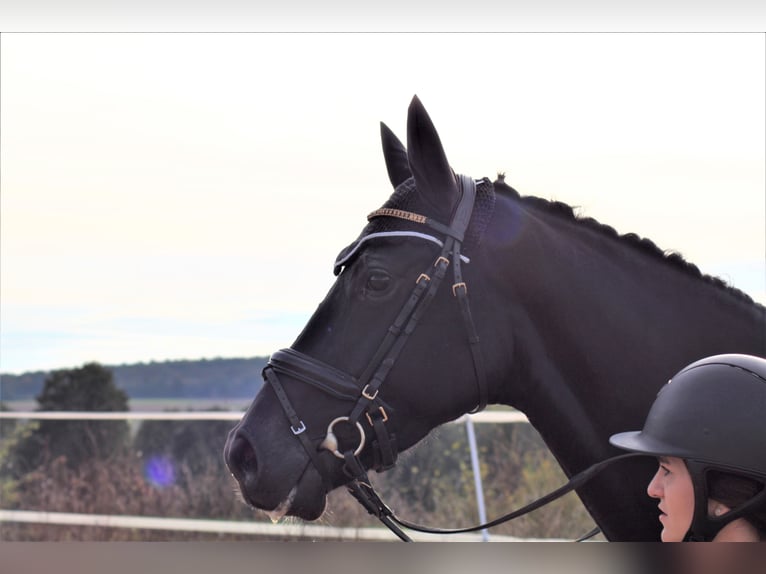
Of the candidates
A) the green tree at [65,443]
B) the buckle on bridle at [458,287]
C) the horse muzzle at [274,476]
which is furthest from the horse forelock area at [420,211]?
the green tree at [65,443]

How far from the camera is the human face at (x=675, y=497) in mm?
2219

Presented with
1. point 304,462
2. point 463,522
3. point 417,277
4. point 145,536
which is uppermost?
point 417,277

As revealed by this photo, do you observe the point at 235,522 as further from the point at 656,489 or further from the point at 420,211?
the point at 656,489

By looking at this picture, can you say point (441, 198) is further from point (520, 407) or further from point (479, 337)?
point (520, 407)

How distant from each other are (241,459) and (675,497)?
1423 millimetres

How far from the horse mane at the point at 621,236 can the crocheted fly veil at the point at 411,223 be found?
0.15 metres

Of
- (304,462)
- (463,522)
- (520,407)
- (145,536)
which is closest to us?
(304,462)

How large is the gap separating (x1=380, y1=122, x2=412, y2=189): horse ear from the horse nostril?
1.19m

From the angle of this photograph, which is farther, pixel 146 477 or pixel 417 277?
pixel 146 477


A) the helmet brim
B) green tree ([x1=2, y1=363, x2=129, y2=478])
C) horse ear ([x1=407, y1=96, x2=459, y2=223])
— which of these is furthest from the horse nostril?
green tree ([x1=2, y1=363, x2=129, y2=478])

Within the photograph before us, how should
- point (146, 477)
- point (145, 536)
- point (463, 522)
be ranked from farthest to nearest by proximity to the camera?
1. point (146, 477)
2. point (145, 536)
3. point (463, 522)

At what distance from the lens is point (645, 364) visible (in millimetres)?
3029

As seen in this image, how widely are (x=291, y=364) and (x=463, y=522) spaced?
5.43 metres

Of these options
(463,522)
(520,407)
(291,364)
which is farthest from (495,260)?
(463,522)
